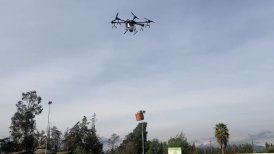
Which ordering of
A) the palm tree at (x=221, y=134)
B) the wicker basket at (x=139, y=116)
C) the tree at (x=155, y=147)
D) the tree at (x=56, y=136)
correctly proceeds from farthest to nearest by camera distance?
the tree at (x=56, y=136), the tree at (x=155, y=147), the palm tree at (x=221, y=134), the wicker basket at (x=139, y=116)

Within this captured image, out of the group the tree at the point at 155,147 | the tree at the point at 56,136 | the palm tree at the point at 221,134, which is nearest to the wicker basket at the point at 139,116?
the palm tree at the point at 221,134

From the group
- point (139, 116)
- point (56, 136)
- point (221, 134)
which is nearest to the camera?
point (139, 116)

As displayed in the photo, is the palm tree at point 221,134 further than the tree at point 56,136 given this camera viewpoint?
No

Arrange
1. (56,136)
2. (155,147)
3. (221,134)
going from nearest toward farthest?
(221,134) → (155,147) → (56,136)

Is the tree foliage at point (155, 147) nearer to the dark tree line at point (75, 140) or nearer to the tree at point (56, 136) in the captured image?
the dark tree line at point (75, 140)

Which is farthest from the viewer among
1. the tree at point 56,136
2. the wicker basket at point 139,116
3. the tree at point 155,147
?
the tree at point 56,136

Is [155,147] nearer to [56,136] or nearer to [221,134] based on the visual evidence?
[221,134]

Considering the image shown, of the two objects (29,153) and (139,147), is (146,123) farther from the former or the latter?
(29,153)

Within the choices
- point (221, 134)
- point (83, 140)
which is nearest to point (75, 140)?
point (83, 140)

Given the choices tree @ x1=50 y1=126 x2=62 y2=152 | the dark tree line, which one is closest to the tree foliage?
the dark tree line

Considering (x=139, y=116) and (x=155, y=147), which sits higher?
(x=139, y=116)

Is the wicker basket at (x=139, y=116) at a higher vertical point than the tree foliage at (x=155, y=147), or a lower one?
higher
